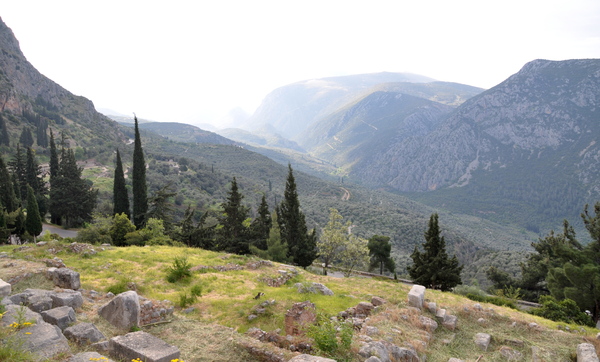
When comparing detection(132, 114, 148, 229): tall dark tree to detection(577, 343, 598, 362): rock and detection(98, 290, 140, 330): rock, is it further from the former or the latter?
detection(577, 343, 598, 362): rock

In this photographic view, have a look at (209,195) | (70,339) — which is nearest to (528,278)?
(70,339)

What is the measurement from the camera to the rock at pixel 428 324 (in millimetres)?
12359

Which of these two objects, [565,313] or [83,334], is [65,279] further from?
[565,313]

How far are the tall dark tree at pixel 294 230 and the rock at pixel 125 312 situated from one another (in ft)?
75.6

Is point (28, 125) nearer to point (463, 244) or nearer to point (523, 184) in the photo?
point (463, 244)

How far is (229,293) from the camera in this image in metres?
15.1

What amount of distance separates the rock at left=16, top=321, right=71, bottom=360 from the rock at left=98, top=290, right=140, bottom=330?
80.8 inches

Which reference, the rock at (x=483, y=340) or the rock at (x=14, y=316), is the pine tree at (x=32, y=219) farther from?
the rock at (x=483, y=340)

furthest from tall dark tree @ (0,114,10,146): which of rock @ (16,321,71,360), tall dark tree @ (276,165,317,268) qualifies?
rock @ (16,321,71,360)

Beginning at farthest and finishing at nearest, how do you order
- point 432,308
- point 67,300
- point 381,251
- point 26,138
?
1. point 26,138
2. point 381,251
3. point 432,308
4. point 67,300

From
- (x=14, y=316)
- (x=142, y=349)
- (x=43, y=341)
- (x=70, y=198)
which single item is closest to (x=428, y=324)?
(x=142, y=349)

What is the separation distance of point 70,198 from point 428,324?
50938 millimetres

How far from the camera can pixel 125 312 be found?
9391mm

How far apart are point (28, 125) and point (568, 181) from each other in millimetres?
245550
